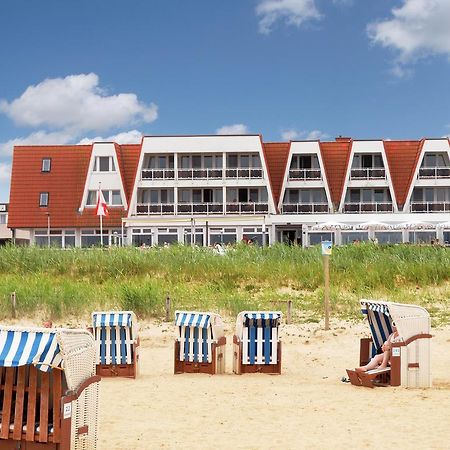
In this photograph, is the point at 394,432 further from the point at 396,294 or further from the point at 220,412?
the point at 396,294

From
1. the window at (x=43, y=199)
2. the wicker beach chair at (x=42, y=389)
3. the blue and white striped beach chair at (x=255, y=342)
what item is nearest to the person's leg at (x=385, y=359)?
the blue and white striped beach chair at (x=255, y=342)

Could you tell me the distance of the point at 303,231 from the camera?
49.8 meters

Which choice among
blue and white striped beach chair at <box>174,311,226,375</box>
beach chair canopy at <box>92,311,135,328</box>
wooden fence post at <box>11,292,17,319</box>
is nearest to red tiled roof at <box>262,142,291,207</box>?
wooden fence post at <box>11,292,17,319</box>

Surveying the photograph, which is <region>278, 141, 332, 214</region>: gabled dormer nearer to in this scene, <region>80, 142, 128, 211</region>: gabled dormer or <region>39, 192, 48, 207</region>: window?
<region>80, 142, 128, 211</region>: gabled dormer

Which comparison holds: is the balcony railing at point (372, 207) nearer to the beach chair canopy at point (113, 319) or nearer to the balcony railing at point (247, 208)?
the balcony railing at point (247, 208)

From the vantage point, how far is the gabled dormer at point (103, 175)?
175 ft

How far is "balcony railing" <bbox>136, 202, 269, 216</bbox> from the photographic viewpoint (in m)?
52.8

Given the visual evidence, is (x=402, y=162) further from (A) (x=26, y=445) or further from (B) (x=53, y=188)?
(A) (x=26, y=445)

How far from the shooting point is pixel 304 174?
53.2m

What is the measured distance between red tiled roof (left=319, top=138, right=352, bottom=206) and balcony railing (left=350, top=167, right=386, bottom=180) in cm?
73

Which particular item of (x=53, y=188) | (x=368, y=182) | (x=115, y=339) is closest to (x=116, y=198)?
(x=53, y=188)

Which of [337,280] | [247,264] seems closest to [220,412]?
[337,280]

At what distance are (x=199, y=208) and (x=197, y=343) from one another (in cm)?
3940

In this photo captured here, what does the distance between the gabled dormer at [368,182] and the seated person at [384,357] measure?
132ft
